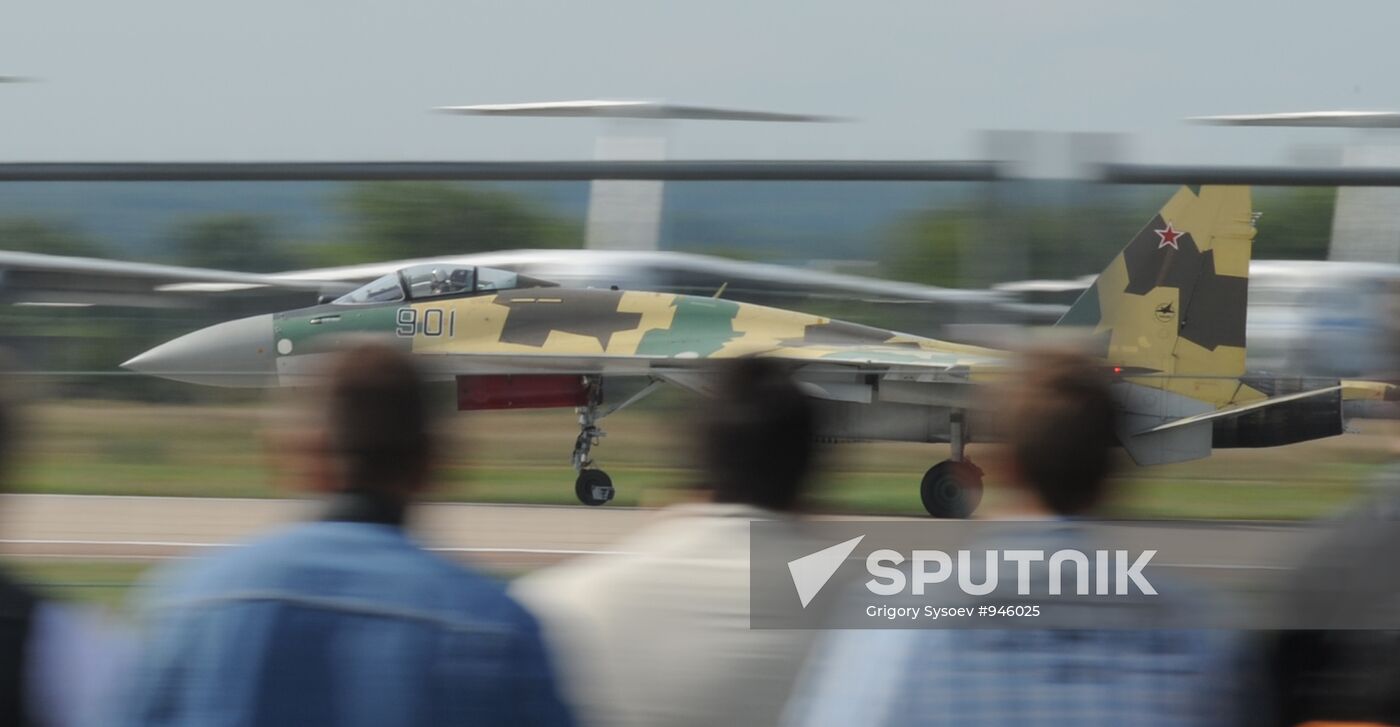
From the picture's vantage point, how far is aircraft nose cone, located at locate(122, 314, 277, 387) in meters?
4.16

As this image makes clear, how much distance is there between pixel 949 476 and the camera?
13.0ft

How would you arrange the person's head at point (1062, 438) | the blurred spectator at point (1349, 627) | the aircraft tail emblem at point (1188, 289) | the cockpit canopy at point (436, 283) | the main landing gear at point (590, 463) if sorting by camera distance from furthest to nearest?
the cockpit canopy at point (436, 283) < the main landing gear at point (590, 463) < the aircraft tail emblem at point (1188, 289) < the blurred spectator at point (1349, 627) < the person's head at point (1062, 438)

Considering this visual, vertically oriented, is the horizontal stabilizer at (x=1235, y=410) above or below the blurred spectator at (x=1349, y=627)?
above

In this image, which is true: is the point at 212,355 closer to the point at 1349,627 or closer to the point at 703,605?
the point at 703,605

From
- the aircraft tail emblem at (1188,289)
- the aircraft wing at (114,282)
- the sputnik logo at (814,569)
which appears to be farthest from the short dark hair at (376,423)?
the aircraft tail emblem at (1188,289)

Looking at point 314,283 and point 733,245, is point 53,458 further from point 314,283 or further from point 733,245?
point 733,245

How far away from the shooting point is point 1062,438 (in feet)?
7.55

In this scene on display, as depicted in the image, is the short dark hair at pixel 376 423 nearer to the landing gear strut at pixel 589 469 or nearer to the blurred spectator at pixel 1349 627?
the blurred spectator at pixel 1349 627

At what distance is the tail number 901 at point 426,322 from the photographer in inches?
176

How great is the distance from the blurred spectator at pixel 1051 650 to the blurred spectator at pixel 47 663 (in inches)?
45.5

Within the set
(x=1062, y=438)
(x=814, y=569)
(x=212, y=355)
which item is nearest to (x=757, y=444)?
(x=814, y=569)

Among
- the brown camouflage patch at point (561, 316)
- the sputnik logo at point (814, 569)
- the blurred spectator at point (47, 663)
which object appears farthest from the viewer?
the brown camouflage patch at point (561, 316)

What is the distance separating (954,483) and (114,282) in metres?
2.48

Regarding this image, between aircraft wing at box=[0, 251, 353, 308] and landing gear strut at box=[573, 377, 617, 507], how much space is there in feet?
2.89
